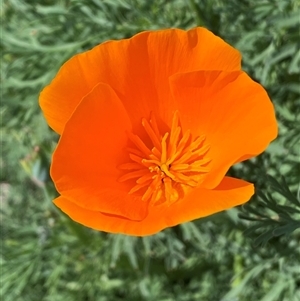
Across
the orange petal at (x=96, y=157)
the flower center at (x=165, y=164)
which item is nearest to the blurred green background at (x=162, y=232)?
the flower center at (x=165, y=164)

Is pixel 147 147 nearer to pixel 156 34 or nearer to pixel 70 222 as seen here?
pixel 156 34

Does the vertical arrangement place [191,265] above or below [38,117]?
below

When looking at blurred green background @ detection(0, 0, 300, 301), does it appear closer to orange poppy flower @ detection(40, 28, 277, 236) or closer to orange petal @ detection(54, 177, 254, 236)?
orange poppy flower @ detection(40, 28, 277, 236)

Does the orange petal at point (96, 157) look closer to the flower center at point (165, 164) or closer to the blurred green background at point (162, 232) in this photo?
the flower center at point (165, 164)

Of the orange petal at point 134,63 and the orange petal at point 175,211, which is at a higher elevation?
the orange petal at point 134,63

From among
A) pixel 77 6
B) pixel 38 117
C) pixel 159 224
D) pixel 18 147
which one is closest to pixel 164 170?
pixel 159 224

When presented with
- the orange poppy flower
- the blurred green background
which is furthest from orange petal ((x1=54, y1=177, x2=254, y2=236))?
the blurred green background

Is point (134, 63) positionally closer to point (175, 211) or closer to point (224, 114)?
point (224, 114)
